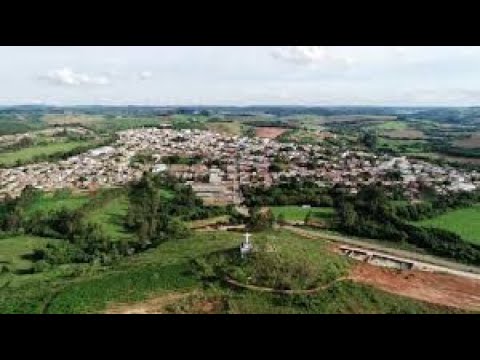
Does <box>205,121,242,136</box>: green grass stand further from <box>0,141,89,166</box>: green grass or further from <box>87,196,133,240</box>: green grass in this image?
<box>87,196,133,240</box>: green grass

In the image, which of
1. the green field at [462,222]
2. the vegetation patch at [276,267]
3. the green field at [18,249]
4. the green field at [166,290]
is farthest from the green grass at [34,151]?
the green field at [462,222]

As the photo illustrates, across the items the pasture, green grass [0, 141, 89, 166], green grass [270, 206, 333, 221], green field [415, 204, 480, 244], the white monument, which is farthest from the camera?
the pasture

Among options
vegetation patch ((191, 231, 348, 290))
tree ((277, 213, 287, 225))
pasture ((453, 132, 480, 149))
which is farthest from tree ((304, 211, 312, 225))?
pasture ((453, 132, 480, 149))

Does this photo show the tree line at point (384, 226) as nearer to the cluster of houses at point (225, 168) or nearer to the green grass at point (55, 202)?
the cluster of houses at point (225, 168)

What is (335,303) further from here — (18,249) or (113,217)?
(18,249)
